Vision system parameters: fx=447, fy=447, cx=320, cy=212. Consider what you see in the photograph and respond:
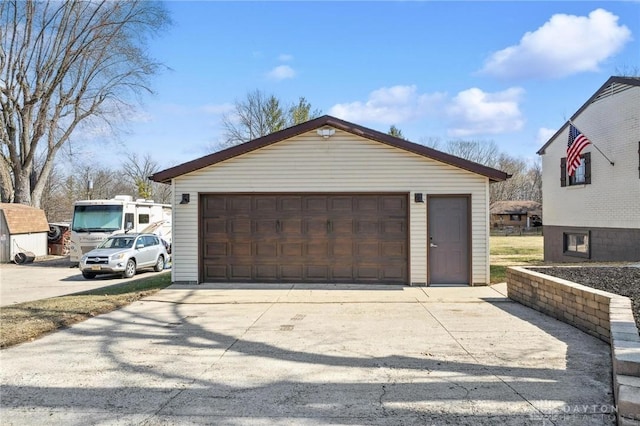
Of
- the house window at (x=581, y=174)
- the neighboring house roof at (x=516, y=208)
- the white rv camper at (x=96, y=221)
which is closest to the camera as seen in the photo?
the white rv camper at (x=96, y=221)

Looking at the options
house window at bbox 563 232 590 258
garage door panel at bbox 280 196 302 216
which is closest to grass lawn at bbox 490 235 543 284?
house window at bbox 563 232 590 258

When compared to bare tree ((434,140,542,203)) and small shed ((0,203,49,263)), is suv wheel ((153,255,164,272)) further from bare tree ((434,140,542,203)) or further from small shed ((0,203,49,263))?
bare tree ((434,140,542,203))

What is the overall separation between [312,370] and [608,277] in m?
6.15

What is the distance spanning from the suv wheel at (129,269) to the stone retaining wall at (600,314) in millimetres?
12214

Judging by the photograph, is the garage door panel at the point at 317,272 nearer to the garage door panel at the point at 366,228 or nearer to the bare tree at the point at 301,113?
the garage door panel at the point at 366,228

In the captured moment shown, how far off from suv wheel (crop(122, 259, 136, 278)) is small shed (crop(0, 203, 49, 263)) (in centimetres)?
1065

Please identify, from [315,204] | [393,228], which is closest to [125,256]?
[315,204]

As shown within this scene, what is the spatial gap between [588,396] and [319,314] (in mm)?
4565

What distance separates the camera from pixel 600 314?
6.13 metres

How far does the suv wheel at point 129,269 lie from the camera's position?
1542 centimetres

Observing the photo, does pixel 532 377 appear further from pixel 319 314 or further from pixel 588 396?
pixel 319 314

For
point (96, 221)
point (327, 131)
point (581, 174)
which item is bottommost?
point (96, 221)

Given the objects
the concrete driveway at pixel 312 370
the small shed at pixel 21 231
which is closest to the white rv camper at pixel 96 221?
the small shed at pixel 21 231

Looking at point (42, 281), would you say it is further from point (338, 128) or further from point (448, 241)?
point (448, 241)
